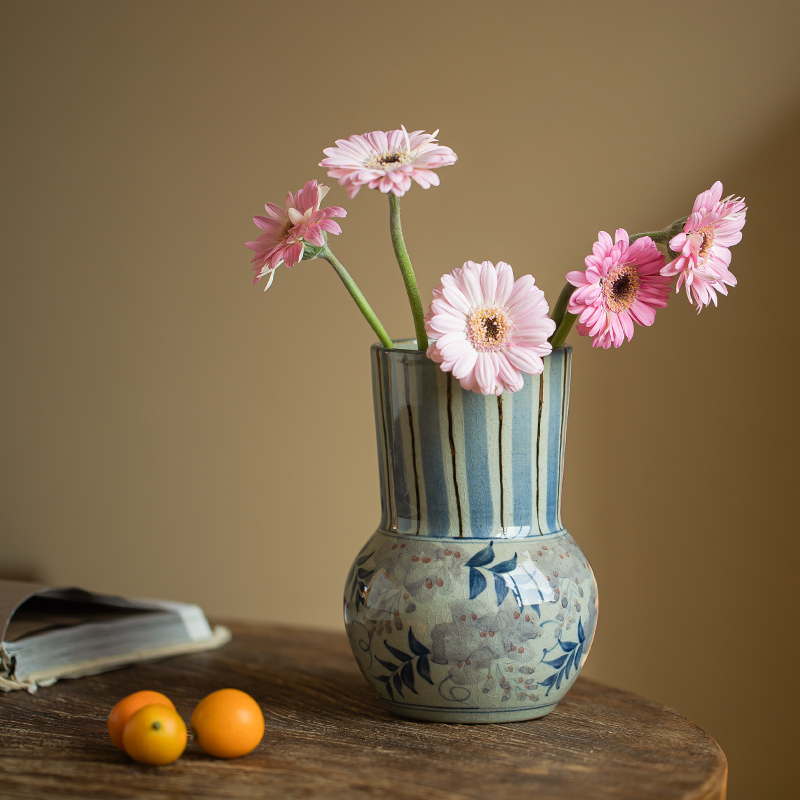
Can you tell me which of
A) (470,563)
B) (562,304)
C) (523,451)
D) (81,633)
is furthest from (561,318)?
(81,633)

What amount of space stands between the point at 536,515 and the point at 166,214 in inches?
44.2

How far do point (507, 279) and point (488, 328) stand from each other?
41 millimetres

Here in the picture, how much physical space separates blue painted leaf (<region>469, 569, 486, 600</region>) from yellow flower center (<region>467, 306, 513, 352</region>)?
180 millimetres

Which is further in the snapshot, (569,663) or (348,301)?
(348,301)

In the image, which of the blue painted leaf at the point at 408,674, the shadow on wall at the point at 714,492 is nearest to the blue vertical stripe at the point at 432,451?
the blue painted leaf at the point at 408,674

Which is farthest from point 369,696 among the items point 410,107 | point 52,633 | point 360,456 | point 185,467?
point 410,107

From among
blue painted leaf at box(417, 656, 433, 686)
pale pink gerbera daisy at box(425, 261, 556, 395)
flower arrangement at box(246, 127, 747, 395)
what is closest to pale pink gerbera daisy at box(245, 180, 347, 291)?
flower arrangement at box(246, 127, 747, 395)

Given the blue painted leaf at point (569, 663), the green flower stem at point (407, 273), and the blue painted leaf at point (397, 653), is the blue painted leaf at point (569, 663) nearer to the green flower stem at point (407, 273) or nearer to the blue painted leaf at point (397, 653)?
the blue painted leaf at point (397, 653)

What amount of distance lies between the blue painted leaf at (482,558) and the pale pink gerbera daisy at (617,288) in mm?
188

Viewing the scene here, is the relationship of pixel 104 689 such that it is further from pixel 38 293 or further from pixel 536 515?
pixel 38 293

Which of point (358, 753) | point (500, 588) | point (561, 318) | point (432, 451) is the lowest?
point (358, 753)

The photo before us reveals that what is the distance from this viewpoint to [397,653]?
2.07 feet

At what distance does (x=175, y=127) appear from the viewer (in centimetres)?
151

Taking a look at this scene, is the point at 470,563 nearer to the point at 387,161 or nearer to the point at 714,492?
the point at 387,161
